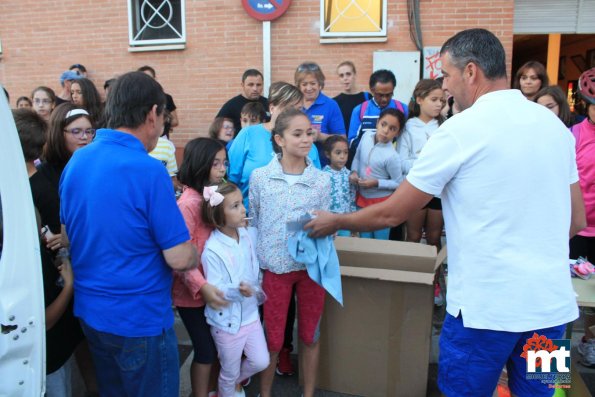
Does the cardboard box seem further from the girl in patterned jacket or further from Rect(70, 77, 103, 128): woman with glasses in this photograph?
Rect(70, 77, 103, 128): woman with glasses

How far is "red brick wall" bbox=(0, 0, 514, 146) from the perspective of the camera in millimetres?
6484

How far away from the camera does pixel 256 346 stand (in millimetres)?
2627

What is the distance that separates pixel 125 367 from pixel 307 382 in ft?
4.23

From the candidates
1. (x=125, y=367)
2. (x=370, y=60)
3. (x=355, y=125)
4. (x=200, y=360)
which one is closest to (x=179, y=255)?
(x=125, y=367)

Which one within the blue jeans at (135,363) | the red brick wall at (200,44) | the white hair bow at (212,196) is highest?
the red brick wall at (200,44)

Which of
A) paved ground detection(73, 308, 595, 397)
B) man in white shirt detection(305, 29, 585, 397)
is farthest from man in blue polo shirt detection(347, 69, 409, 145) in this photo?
man in white shirt detection(305, 29, 585, 397)

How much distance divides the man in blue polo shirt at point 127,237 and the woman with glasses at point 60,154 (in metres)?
0.60

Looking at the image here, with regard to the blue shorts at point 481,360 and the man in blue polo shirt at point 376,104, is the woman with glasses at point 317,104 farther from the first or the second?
the blue shorts at point 481,360

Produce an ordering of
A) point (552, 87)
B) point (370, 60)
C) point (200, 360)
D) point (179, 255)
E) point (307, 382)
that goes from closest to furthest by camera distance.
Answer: point (179, 255) < point (200, 360) < point (307, 382) < point (552, 87) < point (370, 60)

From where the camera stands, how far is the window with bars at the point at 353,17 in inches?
259

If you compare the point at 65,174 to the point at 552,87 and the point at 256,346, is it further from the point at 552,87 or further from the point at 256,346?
the point at 552,87

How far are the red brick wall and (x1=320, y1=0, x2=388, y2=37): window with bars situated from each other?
4.6 inches

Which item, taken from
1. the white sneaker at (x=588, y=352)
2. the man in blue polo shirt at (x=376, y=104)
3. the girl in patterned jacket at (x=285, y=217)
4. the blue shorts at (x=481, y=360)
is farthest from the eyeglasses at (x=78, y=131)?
the white sneaker at (x=588, y=352)

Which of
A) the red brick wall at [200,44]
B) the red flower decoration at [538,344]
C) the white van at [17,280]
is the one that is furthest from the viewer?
the red brick wall at [200,44]
